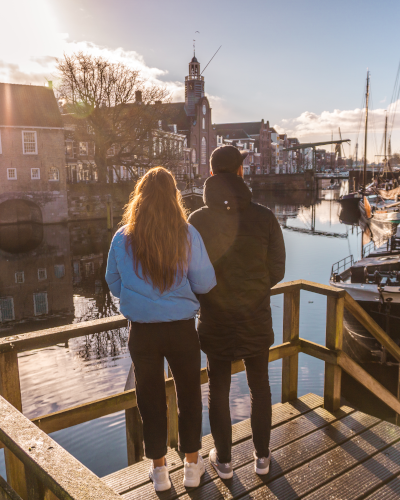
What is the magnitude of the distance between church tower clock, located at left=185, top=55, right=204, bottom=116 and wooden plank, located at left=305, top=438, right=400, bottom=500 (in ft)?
213

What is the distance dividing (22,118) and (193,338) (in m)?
34.8

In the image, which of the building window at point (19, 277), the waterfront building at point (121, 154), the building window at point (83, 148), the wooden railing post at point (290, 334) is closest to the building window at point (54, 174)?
the waterfront building at point (121, 154)

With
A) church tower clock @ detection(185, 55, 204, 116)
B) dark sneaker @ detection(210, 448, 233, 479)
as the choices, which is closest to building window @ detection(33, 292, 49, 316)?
dark sneaker @ detection(210, 448, 233, 479)

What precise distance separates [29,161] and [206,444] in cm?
3290

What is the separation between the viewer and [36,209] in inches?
1329

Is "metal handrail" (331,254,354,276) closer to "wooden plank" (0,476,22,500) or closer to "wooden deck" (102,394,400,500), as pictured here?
"wooden deck" (102,394,400,500)

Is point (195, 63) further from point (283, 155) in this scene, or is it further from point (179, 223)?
point (179, 223)

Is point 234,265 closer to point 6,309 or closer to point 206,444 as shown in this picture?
point 206,444

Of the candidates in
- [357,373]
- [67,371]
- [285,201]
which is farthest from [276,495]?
[285,201]

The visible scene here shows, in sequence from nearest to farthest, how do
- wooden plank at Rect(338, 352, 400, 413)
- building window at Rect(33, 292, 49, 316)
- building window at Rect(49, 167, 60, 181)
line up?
wooden plank at Rect(338, 352, 400, 413) → building window at Rect(33, 292, 49, 316) → building window at Rect(49, 167, 60, 181)

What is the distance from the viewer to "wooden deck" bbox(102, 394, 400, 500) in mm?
2395

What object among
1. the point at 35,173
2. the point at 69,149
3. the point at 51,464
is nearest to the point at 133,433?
the point at 51,464

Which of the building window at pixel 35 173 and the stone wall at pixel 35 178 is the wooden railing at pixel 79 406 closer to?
the stone wall at pixel 35 178

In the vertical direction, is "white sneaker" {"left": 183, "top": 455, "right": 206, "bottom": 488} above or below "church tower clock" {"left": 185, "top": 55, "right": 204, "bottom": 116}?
below
